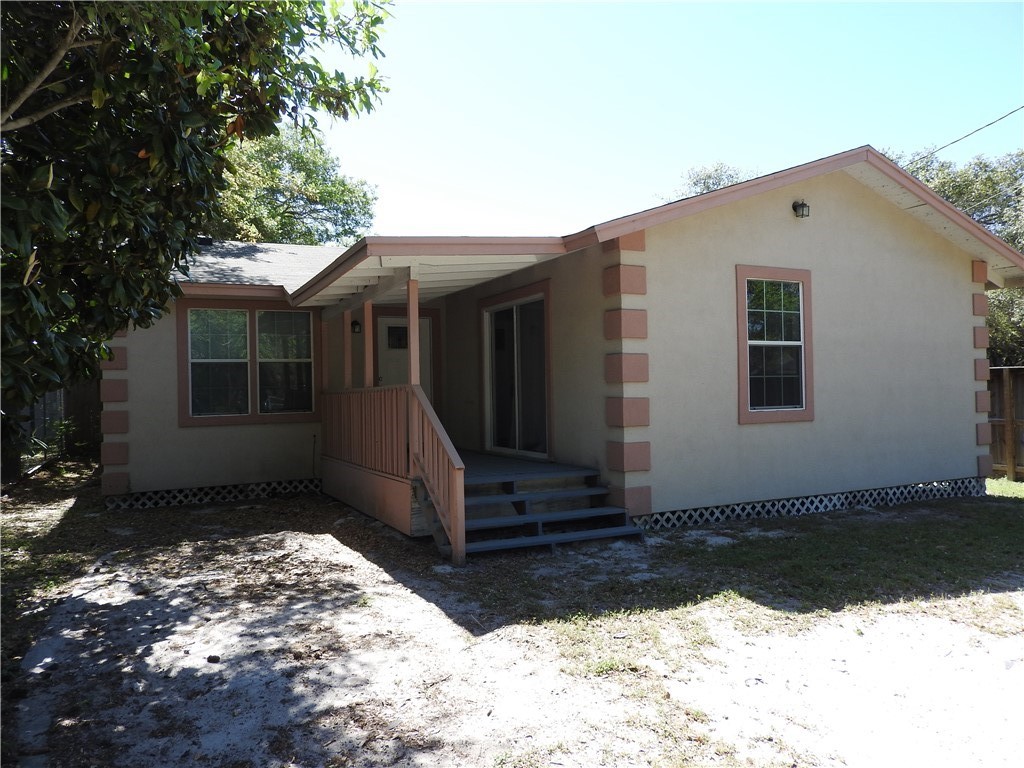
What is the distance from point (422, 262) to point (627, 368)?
2.23 m

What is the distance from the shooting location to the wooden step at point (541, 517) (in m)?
6.09

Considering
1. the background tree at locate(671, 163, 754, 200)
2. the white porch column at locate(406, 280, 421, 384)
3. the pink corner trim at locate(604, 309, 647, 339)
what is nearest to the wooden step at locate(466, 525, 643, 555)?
the white porch column at locate(406, 280, 421, 384)

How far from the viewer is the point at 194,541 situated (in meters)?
7.10

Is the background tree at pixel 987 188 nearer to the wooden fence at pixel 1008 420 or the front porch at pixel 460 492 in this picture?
the wooden fence at pixel 1008 420

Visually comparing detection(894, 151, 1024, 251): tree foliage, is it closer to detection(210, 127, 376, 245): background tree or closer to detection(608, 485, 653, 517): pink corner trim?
detection(608, 485, 653, 517): pink corner trim

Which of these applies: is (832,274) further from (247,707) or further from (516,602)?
(247,707)

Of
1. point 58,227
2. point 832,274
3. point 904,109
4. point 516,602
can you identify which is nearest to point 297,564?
point 516,602

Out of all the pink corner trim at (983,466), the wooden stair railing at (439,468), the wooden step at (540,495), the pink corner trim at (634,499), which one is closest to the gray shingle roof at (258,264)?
the wooden stair railing at (439,468)

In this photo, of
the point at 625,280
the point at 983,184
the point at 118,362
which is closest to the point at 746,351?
the point at 625,280

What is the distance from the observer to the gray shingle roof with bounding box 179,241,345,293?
957 cm

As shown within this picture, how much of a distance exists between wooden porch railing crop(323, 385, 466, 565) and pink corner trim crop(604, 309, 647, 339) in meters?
1.95

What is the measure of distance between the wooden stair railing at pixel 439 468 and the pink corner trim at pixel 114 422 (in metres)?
4.72

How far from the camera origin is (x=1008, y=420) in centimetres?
1086

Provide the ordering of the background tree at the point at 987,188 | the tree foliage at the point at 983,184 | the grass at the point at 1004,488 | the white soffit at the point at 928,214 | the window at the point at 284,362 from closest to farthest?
the white soffit at the point at 928,214 → the grass at the point at 1004,488 → the window at the point at 284,362 → the background tree at the point at 987,188 → the tree foliage at the point at 983,184
